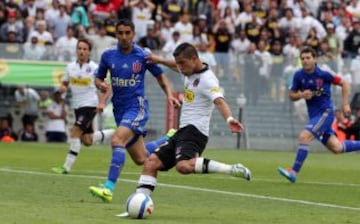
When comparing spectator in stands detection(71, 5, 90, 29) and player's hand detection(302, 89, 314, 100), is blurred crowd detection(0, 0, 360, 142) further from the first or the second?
player's hand detection(302, 89, 314, 100)

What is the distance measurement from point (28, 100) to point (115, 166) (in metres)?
18.5

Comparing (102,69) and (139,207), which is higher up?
(102,69)

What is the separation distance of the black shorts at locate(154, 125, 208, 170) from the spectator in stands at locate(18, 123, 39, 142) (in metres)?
19.6

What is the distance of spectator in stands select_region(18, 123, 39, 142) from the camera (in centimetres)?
3266

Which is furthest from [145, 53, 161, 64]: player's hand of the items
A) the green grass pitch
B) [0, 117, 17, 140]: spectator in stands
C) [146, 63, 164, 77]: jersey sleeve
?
[0, 117, 17, 140]: spectator in stands

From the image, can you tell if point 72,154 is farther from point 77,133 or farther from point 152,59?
point 152,59

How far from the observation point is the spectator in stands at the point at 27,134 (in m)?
32.7

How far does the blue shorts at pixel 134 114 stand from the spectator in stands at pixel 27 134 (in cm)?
1671

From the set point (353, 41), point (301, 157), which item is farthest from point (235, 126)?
point (353, 41)

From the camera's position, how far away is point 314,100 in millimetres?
19891

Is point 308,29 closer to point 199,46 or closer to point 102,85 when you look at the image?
point 199,46

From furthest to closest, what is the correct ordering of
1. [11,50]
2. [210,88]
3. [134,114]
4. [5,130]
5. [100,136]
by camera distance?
[5,130] < [11,50] < [100,136] < [134,114] < [210,88]

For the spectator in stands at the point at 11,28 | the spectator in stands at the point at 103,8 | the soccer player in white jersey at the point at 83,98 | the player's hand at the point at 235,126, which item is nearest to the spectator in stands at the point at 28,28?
the spectator in stands at the point at 11,28

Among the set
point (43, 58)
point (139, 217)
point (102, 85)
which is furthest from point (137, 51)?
point (43, 58)
